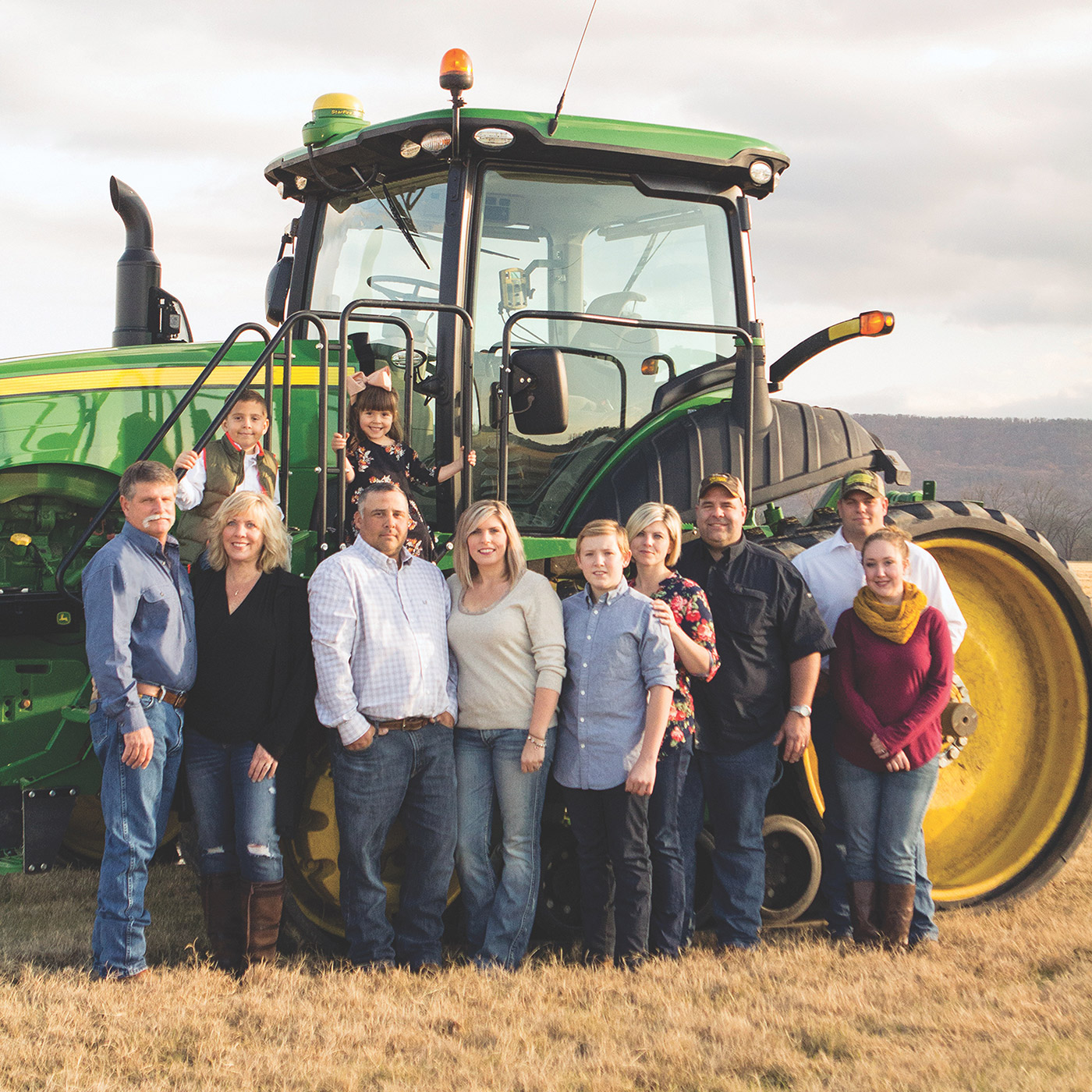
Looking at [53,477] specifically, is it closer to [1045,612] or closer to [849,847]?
[849,847]

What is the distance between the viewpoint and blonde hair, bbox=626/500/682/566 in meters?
4.14

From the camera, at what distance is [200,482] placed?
4090 mm

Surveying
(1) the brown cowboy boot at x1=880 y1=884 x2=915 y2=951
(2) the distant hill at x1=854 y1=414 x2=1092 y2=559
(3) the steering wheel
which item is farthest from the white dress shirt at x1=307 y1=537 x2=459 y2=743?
(2) the distant hill at x1=854 y1=414 x2=1092 y2=559

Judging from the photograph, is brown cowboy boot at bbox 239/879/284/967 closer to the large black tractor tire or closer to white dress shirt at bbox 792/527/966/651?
white dress shirt at bbox 792/527/966/651

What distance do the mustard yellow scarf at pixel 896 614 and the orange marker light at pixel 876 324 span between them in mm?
1116

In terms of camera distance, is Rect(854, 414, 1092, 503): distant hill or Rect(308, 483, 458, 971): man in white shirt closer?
Rect(308, 483, 458, 971): man in white shirt

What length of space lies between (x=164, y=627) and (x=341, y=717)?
646 mm

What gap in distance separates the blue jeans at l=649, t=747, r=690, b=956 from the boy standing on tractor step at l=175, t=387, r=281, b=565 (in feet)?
5.55

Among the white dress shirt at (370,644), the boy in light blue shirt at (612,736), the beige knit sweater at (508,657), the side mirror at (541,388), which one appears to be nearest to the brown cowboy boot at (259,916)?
the white dress shirt at (370,644)

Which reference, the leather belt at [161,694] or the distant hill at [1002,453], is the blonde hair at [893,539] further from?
the distant hill at [1002,453]

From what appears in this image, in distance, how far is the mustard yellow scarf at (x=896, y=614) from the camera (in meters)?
4.27

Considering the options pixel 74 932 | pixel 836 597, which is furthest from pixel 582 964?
pixel 74 932

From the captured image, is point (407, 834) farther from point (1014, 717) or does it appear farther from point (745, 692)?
point (1014, 717)

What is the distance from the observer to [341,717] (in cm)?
377
